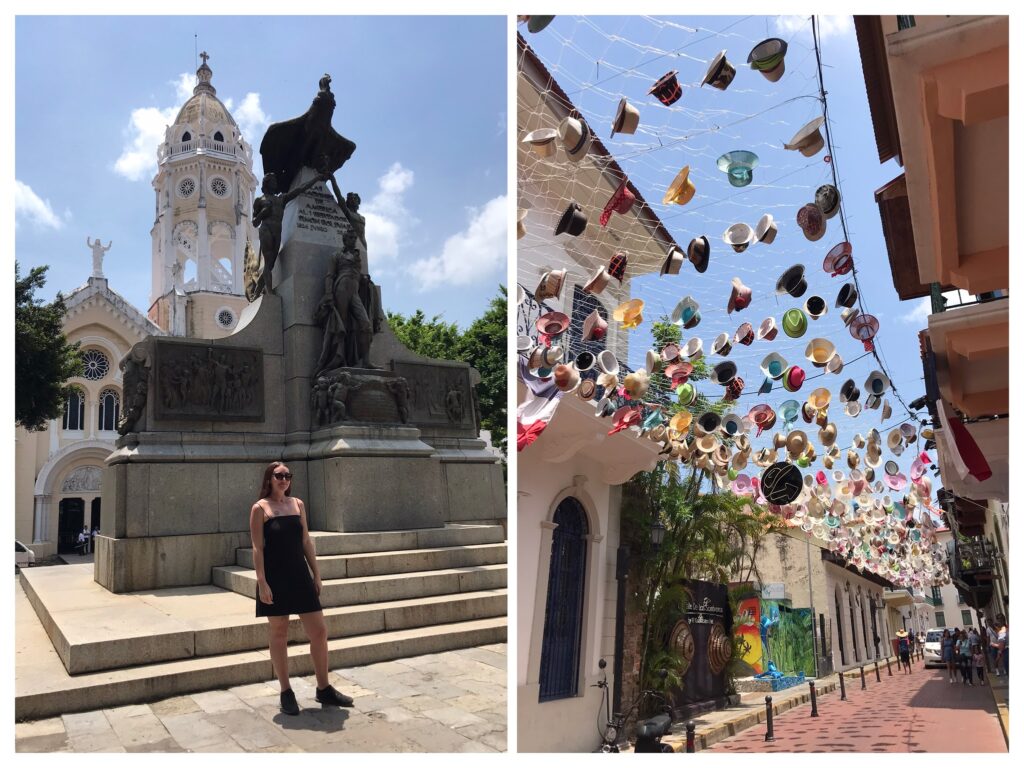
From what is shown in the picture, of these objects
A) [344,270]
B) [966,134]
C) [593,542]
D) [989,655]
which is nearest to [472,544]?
[593,542]

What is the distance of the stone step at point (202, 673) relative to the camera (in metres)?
4.84

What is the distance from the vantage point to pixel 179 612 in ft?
21.2

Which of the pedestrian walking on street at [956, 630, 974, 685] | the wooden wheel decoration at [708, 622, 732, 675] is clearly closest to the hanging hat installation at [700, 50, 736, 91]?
the wooden wheel decoration at [708, 622, 732, 675]

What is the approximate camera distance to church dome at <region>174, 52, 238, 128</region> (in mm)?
61656

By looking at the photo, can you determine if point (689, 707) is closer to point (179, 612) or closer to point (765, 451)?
point (765, 451)

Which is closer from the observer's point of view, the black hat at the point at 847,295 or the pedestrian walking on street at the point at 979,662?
the black hat at the point at 847,295

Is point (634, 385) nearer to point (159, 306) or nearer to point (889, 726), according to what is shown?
point (889, 726)

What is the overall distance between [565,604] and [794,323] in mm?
4065

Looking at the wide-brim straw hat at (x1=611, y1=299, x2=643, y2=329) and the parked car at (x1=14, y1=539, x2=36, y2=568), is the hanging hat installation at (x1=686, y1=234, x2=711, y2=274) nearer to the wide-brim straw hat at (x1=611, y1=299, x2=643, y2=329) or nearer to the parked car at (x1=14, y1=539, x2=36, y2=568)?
the wide-brim straw hat at (x1=611, y1=299, x2=643, y2=329)

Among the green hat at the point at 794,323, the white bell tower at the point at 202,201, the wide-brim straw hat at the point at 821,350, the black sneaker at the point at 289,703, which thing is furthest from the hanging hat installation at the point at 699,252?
the white bell tower at the point at 202,201

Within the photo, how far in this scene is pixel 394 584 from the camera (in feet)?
22.9

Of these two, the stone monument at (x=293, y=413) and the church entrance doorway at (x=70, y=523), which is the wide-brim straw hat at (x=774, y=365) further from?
the church entrance doorway at (x=70, y=523)

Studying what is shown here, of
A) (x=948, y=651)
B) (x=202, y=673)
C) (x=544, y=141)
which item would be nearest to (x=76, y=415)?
(x=948, y=651)

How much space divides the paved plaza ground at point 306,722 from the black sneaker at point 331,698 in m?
0.05
